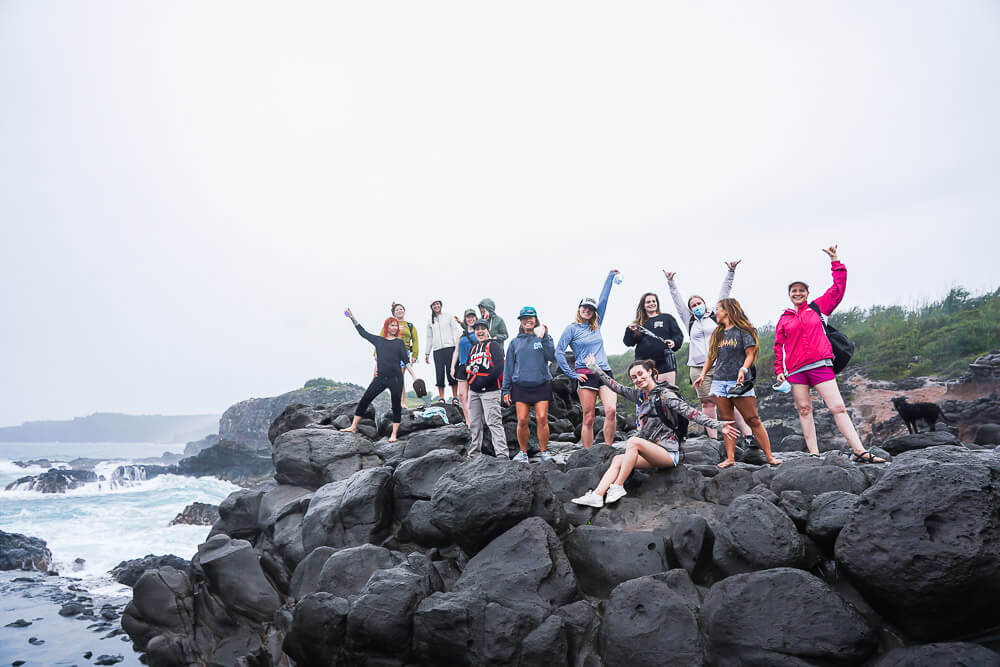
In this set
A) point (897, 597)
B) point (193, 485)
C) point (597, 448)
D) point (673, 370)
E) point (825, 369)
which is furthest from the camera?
point (193, 485)

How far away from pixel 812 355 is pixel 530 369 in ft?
13.1

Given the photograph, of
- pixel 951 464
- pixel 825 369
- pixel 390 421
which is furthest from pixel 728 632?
pixel 390 421

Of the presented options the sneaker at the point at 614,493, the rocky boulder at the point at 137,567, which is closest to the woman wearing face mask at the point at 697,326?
the sneaker at the point at 614,493

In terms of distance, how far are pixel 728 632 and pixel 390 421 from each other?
9014 mm

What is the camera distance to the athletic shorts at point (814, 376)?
700 centimetres

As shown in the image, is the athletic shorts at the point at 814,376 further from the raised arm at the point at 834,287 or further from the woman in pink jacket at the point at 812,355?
the raised arm at the point at 834,287

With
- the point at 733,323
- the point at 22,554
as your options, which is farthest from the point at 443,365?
the point at 22,554

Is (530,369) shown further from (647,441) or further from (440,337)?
(440,337)

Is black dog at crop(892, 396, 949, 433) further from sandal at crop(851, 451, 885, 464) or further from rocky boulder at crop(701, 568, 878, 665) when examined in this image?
rocky boulder at crop(701, 568, 878, 665)

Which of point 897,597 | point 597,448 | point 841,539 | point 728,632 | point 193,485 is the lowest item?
point 193,485

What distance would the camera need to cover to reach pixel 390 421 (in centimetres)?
1227

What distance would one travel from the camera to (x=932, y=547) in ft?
13.5

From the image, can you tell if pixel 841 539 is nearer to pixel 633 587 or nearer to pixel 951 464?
pixel 951 464

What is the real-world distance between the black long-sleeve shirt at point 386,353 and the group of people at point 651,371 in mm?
21
